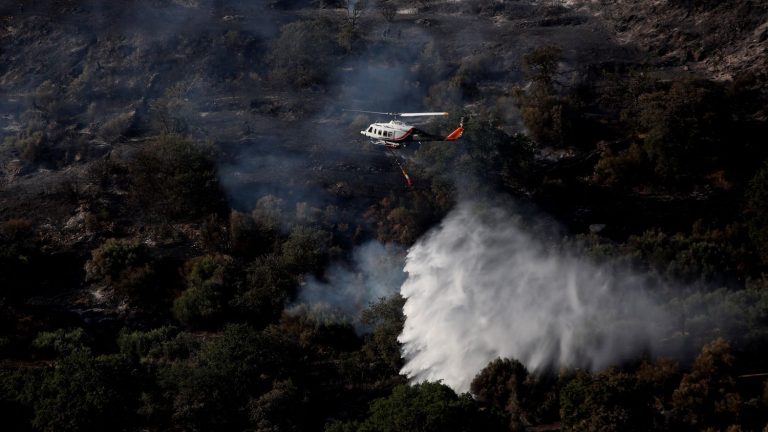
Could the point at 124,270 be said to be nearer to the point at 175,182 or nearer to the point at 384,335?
the point at 175,182

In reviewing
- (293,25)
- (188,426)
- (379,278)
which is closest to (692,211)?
(379,278)

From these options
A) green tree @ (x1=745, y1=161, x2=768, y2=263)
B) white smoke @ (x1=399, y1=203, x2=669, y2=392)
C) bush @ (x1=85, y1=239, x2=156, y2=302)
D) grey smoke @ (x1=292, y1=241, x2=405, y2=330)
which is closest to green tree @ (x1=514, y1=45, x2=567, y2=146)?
white smoke @ (x1=399, y1=203, x2=669, y2=392)

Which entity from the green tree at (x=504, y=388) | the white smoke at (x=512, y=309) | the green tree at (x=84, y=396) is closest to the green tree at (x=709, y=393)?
the white smoke at (x=512, y=309)

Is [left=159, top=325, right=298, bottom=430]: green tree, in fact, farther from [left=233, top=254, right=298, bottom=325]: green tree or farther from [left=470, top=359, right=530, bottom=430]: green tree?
[left=470, top=359, right=530, bottom=430]: green tree

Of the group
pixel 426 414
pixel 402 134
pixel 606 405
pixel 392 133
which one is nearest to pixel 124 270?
pixel 392 133

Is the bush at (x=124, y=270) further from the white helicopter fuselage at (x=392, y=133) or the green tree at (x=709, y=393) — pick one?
the green tree at (x=709, y=393)
